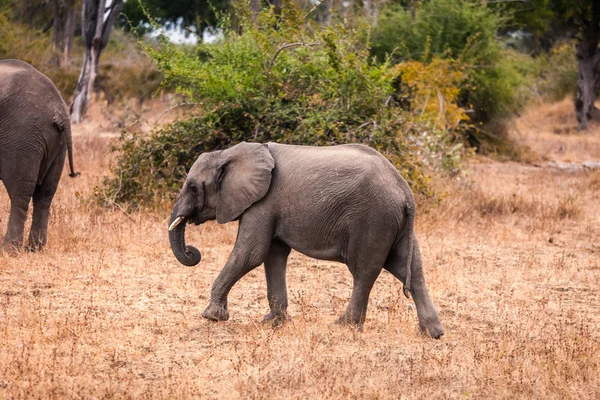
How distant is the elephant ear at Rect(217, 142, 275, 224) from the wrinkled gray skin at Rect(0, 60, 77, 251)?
2978 mm

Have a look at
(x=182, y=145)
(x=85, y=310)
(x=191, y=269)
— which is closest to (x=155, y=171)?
(x=182, y=145)

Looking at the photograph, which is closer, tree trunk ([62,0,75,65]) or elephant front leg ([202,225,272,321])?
elephant front leg ([202,225,272,321])

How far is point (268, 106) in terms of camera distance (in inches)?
442

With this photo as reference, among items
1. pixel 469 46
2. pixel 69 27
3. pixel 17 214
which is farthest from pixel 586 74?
pixel 17 214

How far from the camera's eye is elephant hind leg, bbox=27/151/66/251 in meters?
8.99

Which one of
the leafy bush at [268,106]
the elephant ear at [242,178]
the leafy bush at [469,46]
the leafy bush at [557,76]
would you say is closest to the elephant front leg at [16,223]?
the leafy bush at [268,106]

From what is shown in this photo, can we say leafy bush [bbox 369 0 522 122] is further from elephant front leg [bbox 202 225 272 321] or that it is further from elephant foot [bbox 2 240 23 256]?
elephant front leg [bbox 202 225 272 321]

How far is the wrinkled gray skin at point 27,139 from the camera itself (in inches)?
339

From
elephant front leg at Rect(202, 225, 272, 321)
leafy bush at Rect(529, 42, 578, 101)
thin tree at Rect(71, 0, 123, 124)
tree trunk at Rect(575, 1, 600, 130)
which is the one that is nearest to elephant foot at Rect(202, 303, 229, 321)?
elephant front leg at Rect(202, 225, 272, 321)

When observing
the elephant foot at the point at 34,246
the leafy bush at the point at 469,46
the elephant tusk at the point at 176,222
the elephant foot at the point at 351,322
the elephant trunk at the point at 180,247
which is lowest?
the leafy bush at the point at 469,46

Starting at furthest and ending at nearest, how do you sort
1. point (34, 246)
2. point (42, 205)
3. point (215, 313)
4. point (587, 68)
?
point (587, 68) < point (42, 205) < point (34, 246) < point (215, 313)

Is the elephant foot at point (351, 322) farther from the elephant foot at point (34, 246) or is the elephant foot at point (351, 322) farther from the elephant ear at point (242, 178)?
the elephant foot at point (34, 246)

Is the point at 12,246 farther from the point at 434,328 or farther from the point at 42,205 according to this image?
the point at 434,328

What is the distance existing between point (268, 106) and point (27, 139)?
3532mm
